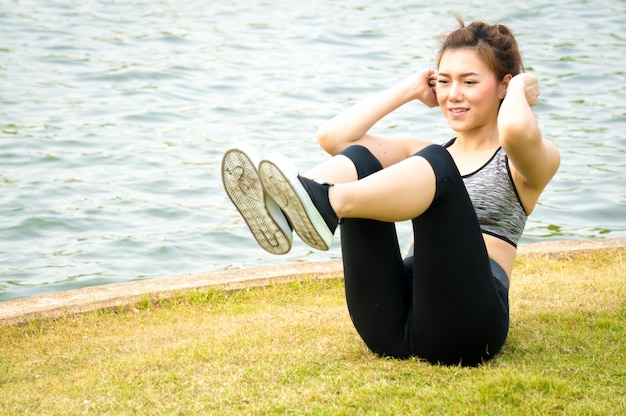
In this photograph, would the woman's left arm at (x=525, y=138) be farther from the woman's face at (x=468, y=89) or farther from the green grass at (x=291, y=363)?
the green grass at (x=291, y=363)

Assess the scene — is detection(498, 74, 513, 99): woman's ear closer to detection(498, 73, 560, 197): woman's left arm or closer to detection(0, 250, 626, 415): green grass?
detection(498, 73, 560, 197): woman's left arm

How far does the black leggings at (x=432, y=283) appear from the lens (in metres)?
3.09

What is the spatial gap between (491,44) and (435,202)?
85cm

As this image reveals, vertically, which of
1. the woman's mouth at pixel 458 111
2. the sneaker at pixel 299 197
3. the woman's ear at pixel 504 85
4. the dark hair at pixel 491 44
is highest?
the dark hair at pixel 491 44

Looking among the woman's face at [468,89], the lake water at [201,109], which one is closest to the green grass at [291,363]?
the woman's face at [468,89]

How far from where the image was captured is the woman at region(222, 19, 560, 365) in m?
2.98

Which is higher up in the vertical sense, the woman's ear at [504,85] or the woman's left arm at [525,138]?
the woman's ear at [504,85]

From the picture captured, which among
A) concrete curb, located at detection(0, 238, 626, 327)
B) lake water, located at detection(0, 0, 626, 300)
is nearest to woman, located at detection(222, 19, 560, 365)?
concrete curb, located at detection(0, 238, 626, 327)

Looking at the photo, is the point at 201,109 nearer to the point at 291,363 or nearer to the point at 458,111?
the point at 458,111

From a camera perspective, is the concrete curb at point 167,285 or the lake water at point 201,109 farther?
the lake water at point 201,109

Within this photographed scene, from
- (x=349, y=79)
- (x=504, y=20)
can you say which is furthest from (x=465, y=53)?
(x=504, y=20)

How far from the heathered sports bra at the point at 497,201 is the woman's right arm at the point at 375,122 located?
1.26ft

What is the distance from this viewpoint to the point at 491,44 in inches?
140

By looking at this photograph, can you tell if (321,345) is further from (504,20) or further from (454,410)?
(504,20)
